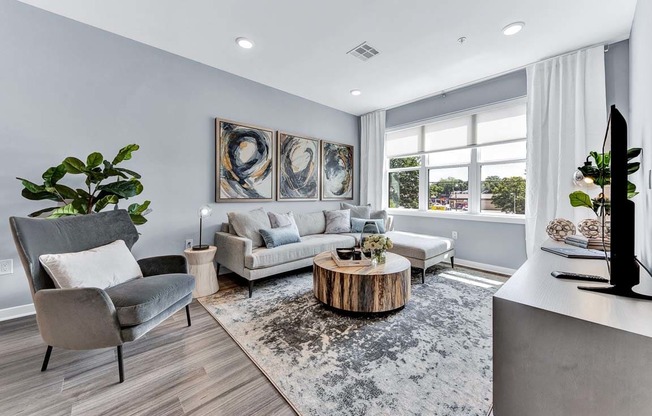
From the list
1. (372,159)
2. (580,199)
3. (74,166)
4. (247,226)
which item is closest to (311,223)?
(247,226)

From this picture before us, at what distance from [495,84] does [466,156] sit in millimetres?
1005

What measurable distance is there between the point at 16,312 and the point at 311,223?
3141 millimetres

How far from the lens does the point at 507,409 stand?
0.87 m

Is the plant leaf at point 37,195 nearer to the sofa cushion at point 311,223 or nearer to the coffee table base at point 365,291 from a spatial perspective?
the coffee table base at point 365,291

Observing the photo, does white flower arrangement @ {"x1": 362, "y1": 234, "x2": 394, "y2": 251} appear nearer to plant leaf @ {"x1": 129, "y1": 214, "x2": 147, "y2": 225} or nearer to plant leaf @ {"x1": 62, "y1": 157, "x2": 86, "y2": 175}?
plant leaf @ {"x1": 129, "y1": 214, "x2": 147, "y2": 225}

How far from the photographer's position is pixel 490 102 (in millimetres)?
3611

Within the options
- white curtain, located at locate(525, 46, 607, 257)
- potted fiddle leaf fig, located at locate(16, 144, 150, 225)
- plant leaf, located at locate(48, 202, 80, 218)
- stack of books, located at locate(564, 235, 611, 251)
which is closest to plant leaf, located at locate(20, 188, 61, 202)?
potted fiddle leaf fig, located at locate(16, 144, 150, 225)

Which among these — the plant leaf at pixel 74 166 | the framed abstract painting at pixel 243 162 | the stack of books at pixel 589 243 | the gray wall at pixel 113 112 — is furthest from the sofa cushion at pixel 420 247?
the plant leaf at pixel 74 166

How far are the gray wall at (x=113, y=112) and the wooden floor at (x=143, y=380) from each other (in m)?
1.15

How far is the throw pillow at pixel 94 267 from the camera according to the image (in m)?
1.57

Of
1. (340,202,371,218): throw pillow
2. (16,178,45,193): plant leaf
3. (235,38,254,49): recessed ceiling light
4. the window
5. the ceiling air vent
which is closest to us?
(16,178,45,193): plant leaf

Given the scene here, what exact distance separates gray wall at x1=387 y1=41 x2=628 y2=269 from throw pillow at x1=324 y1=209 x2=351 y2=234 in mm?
1231

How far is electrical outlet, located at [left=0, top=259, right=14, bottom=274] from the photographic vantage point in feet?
7.26

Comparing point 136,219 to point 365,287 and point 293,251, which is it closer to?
point 293,251
